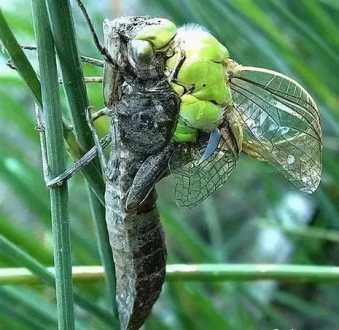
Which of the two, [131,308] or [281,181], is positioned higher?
[131,308]

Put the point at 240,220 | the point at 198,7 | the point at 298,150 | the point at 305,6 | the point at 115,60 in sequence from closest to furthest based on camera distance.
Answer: the point at 115,60 < the point at 298,150 < the point at 198,7 < the point at 305,6 < the point at 240,220

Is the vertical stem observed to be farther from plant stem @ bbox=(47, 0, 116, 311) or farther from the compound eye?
the compound eye

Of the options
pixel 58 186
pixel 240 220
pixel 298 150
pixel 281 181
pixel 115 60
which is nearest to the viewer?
pixel 58 186

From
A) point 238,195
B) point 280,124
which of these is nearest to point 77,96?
point 280,124

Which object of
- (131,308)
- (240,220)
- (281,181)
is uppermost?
(131,308)

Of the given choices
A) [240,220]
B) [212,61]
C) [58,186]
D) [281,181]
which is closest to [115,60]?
[212,61]

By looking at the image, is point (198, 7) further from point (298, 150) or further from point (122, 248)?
point (122, 248)

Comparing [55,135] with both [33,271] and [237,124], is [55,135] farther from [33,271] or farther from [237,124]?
[237,124]
